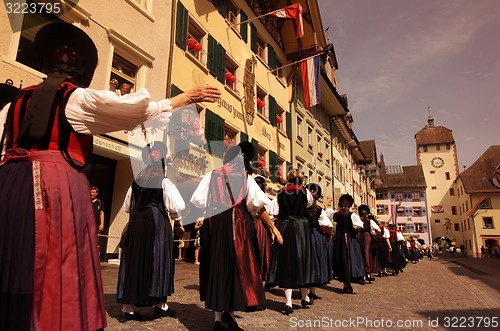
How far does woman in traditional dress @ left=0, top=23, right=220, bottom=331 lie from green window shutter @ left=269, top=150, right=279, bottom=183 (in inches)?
636

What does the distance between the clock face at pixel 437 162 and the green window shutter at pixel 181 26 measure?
74657 mm

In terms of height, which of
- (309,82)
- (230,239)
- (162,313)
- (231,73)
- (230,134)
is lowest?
(162,313)

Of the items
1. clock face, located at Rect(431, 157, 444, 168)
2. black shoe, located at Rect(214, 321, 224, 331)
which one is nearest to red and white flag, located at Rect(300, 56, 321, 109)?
black shoe, located at Rect(214, 321, 224, 331)

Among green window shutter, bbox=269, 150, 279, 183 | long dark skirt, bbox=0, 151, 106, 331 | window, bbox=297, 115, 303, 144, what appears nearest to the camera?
long dark skirt, bbox=0, 151, 106, 331

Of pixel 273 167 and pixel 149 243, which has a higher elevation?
pixel 273 167

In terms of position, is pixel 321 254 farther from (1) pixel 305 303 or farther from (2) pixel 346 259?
(1) pixel 305 303

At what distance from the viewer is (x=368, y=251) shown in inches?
420

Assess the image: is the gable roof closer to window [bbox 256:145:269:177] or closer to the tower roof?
the tower roof

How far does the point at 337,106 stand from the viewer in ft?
97.7

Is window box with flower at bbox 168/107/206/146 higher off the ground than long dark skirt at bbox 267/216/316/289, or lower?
higher

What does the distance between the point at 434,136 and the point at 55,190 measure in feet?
283

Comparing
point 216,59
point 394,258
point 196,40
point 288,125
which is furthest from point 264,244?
point 288,125

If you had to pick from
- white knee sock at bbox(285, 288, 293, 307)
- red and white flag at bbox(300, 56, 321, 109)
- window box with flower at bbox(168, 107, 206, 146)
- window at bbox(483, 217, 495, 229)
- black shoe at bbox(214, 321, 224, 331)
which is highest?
red and white flag at bbox(300, 56, 321, 109)

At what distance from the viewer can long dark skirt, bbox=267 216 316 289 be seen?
5406mm
